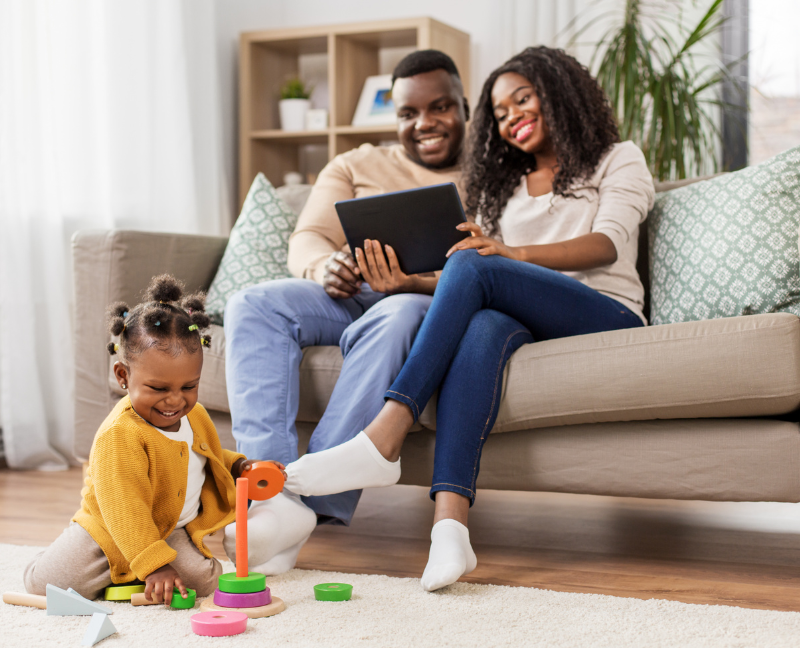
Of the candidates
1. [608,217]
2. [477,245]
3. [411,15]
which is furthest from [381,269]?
[411,15]

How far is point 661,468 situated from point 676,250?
1.84 ft

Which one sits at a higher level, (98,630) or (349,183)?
(349,183)

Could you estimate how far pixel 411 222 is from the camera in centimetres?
149

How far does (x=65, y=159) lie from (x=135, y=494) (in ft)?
5.58

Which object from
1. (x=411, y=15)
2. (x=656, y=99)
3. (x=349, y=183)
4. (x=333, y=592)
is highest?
(x=411, y=15)

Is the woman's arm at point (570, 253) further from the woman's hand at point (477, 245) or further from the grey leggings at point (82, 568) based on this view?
the grey leggings at point (82, 568)

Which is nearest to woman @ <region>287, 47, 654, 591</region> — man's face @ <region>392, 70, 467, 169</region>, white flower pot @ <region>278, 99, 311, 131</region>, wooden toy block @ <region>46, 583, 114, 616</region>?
man's face @ <region>392, 70, 467, 169</region>

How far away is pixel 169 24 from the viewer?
9.15 feet

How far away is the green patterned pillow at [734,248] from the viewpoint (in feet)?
5.12

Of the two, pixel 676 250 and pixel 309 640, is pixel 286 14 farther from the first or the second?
pixel 309 640

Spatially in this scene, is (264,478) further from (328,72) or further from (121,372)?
(328,72)

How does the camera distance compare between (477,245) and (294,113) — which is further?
(294,113)

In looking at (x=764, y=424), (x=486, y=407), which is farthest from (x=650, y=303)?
(x=486, y=407)

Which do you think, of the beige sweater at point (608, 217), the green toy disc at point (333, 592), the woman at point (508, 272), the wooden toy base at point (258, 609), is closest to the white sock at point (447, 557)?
the woman at point (508, 272)
